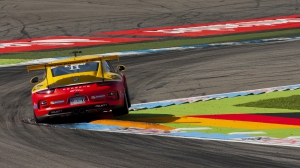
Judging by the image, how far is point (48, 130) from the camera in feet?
47.2

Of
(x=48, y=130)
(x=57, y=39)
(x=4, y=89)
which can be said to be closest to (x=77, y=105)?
(x=48, y=130)

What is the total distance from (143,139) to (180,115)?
3051 millimetres

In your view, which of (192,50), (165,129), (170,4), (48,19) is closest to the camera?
(165,129)

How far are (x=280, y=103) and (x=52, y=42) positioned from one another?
1774 cm

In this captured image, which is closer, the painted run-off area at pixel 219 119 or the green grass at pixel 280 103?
the painted run-off area at pixel 219 119

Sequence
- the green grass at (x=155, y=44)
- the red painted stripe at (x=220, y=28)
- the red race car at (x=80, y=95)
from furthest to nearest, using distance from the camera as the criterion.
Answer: the red painted stripe at (x=220, y=28)
the green grass at (x=155, y=44)
the red race car at (x=80, y=95)

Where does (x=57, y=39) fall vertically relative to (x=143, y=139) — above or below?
below

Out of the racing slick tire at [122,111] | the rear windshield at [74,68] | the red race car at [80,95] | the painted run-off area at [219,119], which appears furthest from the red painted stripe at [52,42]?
the racing slick tire at [122,111]

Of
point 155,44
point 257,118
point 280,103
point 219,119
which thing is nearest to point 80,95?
point 219,119

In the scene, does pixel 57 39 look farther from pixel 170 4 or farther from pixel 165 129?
pixel 165 129

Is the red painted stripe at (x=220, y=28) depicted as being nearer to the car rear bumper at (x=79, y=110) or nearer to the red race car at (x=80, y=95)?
the red race car at (x=80, y=95)

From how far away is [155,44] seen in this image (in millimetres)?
30609

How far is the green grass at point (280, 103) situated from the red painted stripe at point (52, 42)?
50.2 feet

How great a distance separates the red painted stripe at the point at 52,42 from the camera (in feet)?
103
